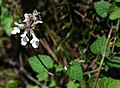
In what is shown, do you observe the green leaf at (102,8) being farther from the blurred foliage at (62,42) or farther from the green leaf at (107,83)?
the green leaf at (107,83)

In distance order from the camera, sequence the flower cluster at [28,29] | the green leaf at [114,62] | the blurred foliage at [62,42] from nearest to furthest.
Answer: the flower cluster at [28,29] < the green leaf at [114,62] < the blurred foliage at [62,42]

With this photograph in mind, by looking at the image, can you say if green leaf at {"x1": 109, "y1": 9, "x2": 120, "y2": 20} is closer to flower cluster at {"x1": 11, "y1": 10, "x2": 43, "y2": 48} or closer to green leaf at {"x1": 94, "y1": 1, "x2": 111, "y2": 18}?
green leaf at {"x1": 94, "y1": 1, "x2": 111, "y2": 18}

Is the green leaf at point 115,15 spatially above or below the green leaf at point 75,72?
above

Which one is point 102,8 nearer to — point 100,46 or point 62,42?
point 100,46

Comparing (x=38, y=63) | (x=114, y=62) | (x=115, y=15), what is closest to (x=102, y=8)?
(x=115, y=15)

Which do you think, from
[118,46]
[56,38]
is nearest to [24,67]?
[56,38]

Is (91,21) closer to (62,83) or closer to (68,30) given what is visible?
(68,30)

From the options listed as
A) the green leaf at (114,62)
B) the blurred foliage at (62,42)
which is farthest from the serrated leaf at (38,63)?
the green leaf at (114,62)

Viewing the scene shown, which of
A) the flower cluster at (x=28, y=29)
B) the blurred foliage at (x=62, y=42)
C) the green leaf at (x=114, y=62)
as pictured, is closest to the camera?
the flower cluster at (x=28, y=29)
